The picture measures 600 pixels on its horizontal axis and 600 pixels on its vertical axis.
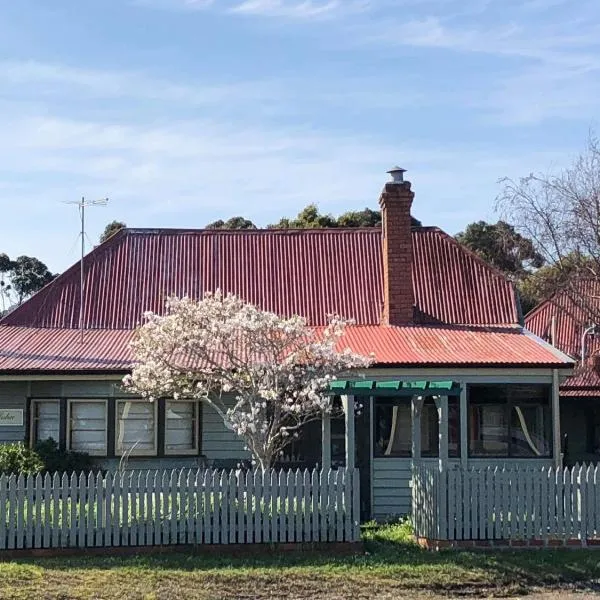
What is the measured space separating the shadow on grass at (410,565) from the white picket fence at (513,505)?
1.26 ft

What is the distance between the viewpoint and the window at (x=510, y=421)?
1723cm

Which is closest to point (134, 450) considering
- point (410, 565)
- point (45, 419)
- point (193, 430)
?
point (193, 430)

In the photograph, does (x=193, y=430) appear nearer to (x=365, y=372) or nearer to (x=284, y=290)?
(x=365, y=372)

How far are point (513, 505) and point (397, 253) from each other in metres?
7.82

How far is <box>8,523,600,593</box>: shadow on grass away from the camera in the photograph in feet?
37.3

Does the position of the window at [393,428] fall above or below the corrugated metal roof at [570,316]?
below

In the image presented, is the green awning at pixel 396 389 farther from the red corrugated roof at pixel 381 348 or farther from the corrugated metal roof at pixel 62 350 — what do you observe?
the corrugated metal roof at pixel 62 350

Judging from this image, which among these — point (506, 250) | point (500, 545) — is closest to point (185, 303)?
point (500, 545)

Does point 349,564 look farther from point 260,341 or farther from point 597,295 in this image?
point 597,295

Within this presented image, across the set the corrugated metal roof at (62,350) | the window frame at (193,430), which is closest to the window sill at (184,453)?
the window frame at (193,430)

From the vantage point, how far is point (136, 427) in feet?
58.1

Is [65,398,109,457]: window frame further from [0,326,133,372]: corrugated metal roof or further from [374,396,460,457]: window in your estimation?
[374,396,460,457]: window

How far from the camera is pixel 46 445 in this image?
1672 cm

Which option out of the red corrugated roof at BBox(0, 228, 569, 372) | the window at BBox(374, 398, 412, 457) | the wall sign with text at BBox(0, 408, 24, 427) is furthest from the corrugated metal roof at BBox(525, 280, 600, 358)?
the wall sign with text at BBox(0, 408, 24, 427)
